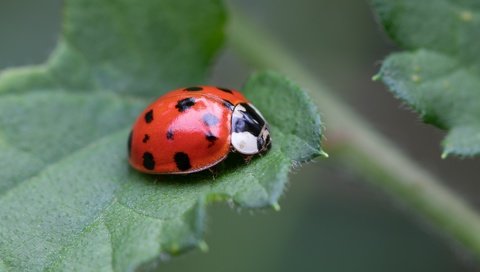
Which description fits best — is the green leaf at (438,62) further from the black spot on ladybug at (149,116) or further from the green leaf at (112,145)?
the black spot on ladybug at (149,116)

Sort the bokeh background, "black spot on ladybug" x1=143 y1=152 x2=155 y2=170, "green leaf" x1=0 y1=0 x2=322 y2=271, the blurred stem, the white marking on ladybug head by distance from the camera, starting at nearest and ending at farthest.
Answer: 1. "green leaf" x1=0 y1=0 x2=322 y2=271
2. the white marking on ladybug head
3. "black spot on ladybug" x1=143 y1=152 x2=155 y2=170
4. the blurred stem
5. the bokeh background

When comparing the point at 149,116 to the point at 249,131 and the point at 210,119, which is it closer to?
the point at 210,119

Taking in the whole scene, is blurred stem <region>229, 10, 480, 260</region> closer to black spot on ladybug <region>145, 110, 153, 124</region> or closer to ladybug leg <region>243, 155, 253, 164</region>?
ladybug leg <region>243, 155, 253, 164</region>

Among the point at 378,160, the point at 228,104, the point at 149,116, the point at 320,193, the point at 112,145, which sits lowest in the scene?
the point at 320,193

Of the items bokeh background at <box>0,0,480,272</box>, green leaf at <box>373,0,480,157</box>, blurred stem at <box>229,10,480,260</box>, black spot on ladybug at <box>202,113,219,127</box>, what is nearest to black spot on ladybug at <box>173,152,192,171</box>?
black spot on ladybug at <box>202,113,219,127</box>

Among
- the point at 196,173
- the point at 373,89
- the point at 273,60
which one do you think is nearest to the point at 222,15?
the point at 273,60

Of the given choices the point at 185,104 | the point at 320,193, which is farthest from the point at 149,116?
the point at 320,193
